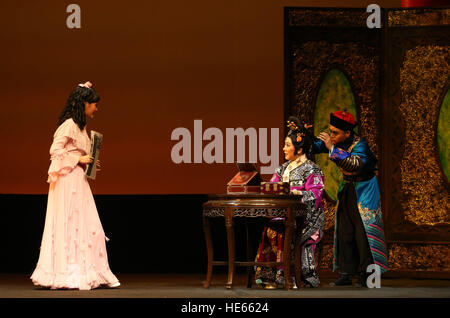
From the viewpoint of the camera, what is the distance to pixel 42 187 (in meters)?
7.39

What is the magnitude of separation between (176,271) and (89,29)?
89.0 inches

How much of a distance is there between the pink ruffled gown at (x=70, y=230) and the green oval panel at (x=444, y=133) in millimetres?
2884

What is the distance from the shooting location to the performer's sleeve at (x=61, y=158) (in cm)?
538

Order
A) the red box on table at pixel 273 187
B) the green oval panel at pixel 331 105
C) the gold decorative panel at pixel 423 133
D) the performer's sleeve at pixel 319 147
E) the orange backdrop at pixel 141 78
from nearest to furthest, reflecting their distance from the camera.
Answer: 1. the red box on table at pixel 273 187
2. the performer's sleeve at pixel 319 147
3. the gold decorative panel at pixel 423 133
4. the green oval panel at pixel 331 105
5. the orange backdrop at pixel 141 78

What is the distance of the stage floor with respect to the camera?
16.3ft

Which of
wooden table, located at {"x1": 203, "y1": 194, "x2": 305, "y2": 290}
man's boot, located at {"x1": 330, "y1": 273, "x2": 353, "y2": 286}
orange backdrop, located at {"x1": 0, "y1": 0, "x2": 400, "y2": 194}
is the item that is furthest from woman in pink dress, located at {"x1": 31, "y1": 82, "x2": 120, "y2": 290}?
orange backdrop, located at {"x1": 0, "y1": 0, "x2": 400, "y2": 194}

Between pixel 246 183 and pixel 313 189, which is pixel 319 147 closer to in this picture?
pixel 313 189

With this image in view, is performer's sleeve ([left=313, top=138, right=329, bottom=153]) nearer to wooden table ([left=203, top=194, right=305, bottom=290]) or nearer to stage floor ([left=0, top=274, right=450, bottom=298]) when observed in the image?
wooden table ([left=203, top=194, right=305, bottom=290])

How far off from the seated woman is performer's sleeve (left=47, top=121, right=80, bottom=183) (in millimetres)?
1406

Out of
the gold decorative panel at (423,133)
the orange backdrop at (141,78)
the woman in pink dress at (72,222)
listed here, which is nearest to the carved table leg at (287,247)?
the woman in pink dress at (72,222)

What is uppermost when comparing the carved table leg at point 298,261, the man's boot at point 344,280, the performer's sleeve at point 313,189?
the performer's sleeve at point 313,189

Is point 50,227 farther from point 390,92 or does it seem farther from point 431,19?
point 431,19

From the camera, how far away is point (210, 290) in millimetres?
5395

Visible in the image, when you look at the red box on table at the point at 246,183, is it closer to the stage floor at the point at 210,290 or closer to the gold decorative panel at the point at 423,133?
the stage floor at the point at 210,290
